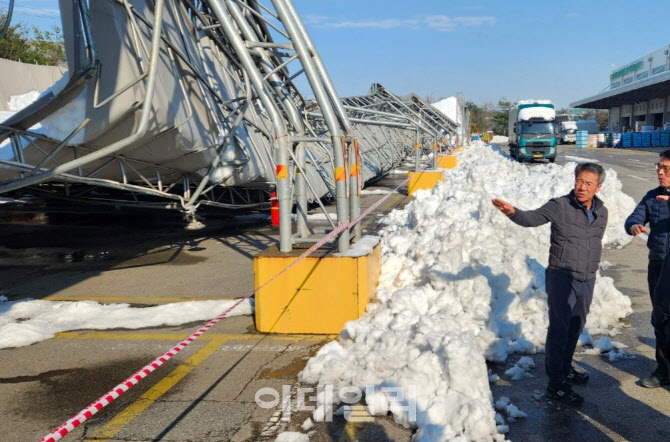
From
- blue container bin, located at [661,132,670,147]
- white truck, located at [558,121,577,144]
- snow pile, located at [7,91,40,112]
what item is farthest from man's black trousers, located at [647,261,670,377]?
white truck, located at [558,121,577,144]

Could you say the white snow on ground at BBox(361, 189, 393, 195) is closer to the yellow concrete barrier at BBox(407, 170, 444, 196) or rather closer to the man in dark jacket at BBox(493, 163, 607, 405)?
the yellow concrete barrier at BBox(407, 170, 444, 196)

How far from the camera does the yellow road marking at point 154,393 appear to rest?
3.93 m

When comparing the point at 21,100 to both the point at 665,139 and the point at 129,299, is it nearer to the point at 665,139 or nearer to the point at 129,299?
the point at 129,299

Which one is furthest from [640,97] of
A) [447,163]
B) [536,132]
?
[447,163]

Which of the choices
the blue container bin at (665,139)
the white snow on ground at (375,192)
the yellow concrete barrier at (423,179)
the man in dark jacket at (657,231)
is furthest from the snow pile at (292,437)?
the blue container bin at (665,139)

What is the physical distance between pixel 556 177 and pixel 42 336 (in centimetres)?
1138

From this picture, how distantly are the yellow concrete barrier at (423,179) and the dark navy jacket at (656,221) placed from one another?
13.2 meters

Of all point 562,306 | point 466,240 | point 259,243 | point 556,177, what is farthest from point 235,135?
point 556,177

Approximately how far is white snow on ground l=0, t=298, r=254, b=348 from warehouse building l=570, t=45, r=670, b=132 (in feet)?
169

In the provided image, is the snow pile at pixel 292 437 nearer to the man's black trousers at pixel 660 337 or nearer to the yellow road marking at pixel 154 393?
the yellow road marking at pixel 154 393

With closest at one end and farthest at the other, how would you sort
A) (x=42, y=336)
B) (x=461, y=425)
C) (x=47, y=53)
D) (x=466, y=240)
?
1. (x=461, y=425)
2. (x=42, y=336)
3. (x=466, y=240)
4. (x=47, y=53)

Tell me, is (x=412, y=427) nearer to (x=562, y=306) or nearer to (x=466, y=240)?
(x=562, y=306)

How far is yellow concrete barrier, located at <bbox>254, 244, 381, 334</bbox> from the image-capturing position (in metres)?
5.56

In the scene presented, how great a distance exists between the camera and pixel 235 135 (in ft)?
30.3
